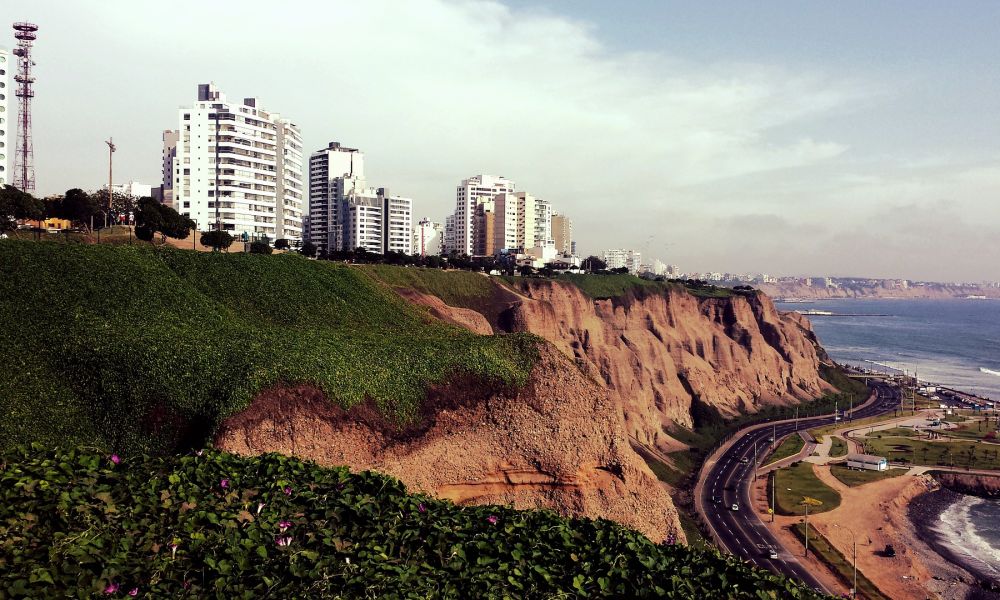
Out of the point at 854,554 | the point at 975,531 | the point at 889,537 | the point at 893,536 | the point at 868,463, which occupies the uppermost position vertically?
the point at 854,554

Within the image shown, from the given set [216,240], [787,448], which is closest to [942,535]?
[787,448]

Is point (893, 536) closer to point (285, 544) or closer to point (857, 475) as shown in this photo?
point (857, 475)

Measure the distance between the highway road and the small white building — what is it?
12.1 metres

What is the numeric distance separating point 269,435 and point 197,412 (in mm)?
3434

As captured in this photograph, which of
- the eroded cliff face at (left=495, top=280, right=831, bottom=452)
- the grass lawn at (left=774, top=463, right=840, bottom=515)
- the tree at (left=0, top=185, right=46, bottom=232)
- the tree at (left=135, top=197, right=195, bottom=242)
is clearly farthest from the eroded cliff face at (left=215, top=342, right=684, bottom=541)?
the eroded cliff face at (left=495, top=280, right=831, bottom=452)

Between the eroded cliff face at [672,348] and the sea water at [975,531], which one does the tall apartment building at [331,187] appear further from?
the sea water at [975,531]

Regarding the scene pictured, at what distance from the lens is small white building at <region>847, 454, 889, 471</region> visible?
296ft

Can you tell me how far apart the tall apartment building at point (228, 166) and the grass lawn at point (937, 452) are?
109018 millimetres

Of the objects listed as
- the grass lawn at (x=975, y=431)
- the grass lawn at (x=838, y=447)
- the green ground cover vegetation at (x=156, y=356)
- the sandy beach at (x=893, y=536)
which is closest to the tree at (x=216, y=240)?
the green ground cover vegetation at (x=156, y=356)

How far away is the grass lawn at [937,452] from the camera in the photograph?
94.9 m

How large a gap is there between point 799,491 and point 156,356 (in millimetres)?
76367

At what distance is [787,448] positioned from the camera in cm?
10031

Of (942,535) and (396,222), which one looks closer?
(942,535)

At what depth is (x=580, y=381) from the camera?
36.4 meters
